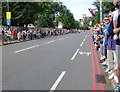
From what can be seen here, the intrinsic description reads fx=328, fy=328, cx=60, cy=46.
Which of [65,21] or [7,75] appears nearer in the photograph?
[7,75]

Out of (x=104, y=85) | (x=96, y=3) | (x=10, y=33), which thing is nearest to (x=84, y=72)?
(x=104, y=85)

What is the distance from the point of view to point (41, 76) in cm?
1177

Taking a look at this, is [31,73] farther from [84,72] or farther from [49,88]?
[49,88]

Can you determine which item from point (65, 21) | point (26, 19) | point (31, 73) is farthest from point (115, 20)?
point (65, 21)

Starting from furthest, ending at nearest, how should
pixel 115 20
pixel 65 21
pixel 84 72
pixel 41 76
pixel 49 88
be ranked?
pixel 65 21 → pixel 84 72 → pixel 41 76 → pixel 49 88 → pixel 115 20

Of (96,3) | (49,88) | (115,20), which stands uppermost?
(96,3)

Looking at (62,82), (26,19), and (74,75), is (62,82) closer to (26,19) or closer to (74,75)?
(74,75)

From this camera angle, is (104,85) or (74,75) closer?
(104,85)

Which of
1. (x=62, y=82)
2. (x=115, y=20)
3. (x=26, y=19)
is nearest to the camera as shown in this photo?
(x=115, y=20)

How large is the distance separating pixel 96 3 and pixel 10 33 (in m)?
14.5

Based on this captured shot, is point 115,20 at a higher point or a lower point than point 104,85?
higher

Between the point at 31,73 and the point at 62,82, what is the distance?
89.2 inches

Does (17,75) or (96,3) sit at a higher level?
(96,3)

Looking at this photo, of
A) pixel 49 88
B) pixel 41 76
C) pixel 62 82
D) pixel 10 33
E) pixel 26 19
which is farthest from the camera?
pixel 26 19
